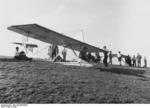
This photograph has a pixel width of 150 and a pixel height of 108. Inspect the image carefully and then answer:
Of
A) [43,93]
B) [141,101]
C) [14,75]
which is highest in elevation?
[14,75]

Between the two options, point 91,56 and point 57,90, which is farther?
point 91,56

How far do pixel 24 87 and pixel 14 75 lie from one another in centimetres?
179

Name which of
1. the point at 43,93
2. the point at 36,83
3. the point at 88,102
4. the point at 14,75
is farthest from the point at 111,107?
the point at 14,75

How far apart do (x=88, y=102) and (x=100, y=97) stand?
0.80m

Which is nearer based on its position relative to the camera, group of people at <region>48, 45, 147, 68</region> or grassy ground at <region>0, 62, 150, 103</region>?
grassy ground at <region>0, 62, 150, 103</region>

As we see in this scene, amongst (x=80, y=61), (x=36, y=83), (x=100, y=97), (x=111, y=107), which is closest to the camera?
(x=111, y=107)

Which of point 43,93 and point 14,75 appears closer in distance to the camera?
point 43,93

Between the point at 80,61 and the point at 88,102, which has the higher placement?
the point at 80,61

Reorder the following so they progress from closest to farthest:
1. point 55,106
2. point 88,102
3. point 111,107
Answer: point 55,106 → point 111,107 → point 88,102

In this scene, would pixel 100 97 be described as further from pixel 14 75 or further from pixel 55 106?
pixel 14 75

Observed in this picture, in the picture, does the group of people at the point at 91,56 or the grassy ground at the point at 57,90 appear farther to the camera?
the group of people at the point at 91,56

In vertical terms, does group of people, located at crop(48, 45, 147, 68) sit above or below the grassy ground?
above

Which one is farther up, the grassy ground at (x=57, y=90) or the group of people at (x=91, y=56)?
the group of people at (x=91, y=56)

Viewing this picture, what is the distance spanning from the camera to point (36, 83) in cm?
750
